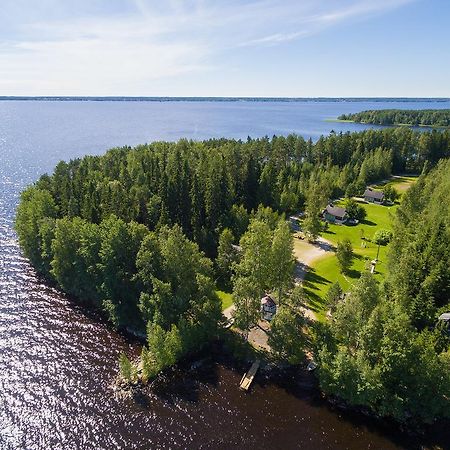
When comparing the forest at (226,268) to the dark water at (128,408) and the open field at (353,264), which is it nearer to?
the dark water at (128,408)

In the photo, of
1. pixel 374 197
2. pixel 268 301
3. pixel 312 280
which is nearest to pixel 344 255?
pixel 312 280

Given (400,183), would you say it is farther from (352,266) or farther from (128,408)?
(128,408)

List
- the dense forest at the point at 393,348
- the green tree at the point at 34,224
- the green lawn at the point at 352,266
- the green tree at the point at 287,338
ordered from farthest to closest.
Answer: the green tree at the point at 34,224
the green lawn at the point at 352,266
the green tree at the point at 287,338
the dense forest at the point at 393,348

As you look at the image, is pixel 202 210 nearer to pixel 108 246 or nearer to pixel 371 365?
pixel 108 246

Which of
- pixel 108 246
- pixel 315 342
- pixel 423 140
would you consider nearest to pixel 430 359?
pixel 315 342

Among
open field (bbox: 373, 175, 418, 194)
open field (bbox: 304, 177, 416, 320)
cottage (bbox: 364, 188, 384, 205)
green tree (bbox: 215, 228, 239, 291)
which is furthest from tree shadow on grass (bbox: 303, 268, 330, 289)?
open field (bbox: 373, 175, 418, 194)

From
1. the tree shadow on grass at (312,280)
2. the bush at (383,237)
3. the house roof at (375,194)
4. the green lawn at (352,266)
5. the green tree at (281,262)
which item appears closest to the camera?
the green tree at (281,262)

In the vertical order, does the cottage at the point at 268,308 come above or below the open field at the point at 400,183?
above

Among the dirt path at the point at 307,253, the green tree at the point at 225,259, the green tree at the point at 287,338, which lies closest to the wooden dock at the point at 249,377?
the green tree at the point at 287,338
